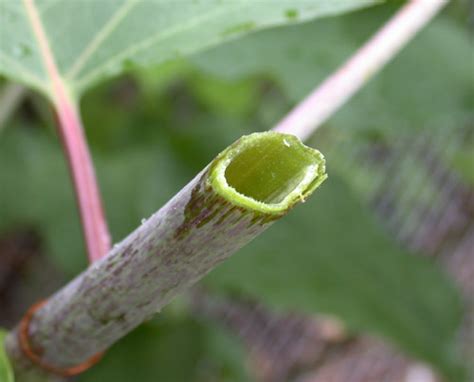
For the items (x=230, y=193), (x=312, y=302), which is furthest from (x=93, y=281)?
(x=312, y=302)

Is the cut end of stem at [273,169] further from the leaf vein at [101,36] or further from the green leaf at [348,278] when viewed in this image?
the green leaf at [348,278]

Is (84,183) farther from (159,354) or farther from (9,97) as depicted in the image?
(159,354)

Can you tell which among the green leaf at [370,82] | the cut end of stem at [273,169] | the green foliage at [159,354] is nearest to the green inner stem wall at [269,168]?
the cut end of stem at [273,169]

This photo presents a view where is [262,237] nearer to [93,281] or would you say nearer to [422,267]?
[422,267]

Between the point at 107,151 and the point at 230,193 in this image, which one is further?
the point at 107,151

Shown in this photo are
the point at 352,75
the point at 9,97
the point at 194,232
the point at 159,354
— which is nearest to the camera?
the point at 194,232

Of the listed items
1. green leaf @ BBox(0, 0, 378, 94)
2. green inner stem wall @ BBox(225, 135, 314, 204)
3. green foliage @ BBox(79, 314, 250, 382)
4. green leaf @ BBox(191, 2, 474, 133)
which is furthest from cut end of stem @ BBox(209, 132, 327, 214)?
green foliage @ BBox(79, 314, 250, 382)

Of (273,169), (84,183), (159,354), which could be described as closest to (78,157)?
(84,183)
